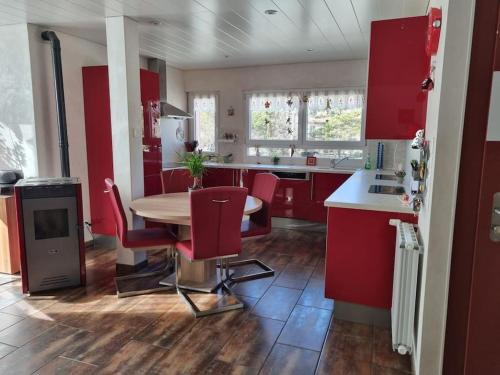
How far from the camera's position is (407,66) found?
2.35 metres

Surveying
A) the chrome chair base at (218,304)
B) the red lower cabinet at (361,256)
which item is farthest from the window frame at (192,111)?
the red lower cabinet at (361,256)

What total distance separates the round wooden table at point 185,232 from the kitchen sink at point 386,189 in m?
0.95

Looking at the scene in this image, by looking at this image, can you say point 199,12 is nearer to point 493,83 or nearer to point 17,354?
point 493,83

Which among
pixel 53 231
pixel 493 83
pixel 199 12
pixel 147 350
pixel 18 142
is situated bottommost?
pixel 147 350

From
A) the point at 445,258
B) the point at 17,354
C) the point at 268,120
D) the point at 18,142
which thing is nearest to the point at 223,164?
the point at 268,120

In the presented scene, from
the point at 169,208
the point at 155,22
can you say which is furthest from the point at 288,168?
the point at 155,22

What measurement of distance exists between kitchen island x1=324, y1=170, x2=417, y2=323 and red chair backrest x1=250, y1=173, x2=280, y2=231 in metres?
0.83

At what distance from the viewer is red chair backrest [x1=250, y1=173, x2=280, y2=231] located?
329 centimetres

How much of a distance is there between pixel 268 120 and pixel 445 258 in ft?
14.2

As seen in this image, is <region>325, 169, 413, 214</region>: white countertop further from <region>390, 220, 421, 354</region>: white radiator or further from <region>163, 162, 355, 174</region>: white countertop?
<region>163, 162, 355, 174</region>: white countertop

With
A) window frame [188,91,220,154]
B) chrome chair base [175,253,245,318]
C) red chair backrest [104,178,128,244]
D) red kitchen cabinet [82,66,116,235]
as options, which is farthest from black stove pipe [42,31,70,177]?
window frame [188,91,220,154]

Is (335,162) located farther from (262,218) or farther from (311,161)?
(262,218)

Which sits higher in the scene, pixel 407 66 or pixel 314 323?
pixel 407 66

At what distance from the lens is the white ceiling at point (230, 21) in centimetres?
284
